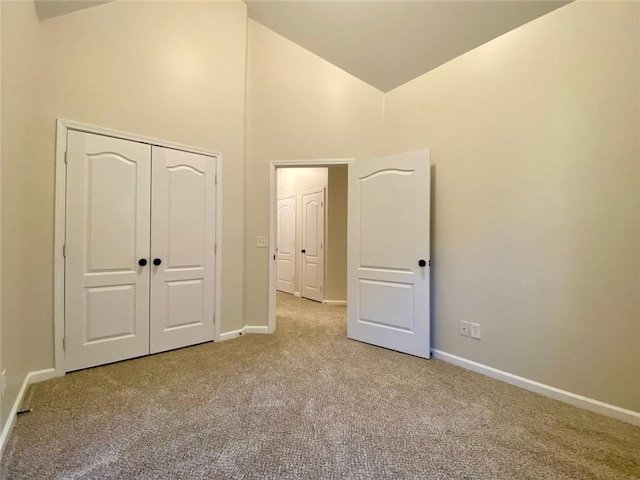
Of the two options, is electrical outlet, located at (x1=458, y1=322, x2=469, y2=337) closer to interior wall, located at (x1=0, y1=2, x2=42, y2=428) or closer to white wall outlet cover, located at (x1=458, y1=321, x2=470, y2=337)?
white wall outlet cover, located at (x1=458, y1=321, x2=470, y2=337)

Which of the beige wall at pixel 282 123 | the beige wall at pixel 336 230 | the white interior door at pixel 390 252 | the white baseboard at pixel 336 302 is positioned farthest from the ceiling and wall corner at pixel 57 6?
the white baseboard at pixel 336 302

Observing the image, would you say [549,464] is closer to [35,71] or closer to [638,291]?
[638,291]

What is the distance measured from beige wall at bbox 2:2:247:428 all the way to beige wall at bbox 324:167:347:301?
6.83 feet

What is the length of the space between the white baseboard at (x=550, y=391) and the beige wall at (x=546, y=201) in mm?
42

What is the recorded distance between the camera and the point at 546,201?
2.10 metres

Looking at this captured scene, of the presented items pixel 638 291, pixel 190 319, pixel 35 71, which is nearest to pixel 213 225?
pixel 190 319

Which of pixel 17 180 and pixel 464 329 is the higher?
pixel 17 180

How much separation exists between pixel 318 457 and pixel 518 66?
2.90 m

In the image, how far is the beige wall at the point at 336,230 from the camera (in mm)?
5062

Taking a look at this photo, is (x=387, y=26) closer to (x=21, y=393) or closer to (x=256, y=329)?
(x=256, y=329)

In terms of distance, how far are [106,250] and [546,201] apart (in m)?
3.40

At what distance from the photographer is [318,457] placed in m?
1.43

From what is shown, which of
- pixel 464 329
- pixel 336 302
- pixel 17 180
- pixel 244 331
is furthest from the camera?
pixel 336 302

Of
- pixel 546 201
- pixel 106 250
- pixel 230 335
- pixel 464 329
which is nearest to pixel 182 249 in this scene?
pixel 106 250
